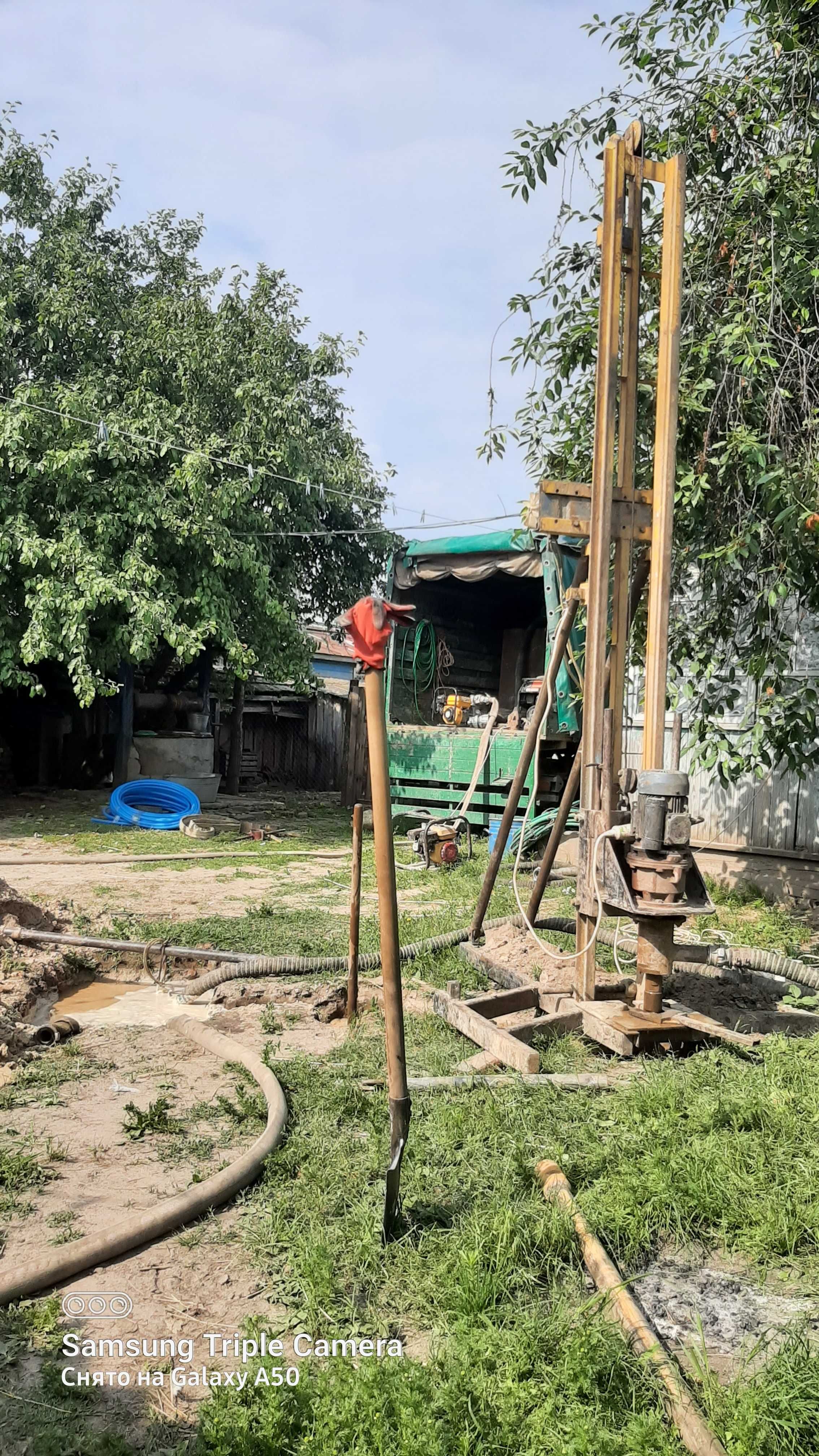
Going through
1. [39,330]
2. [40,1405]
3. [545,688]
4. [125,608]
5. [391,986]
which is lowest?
[40,1405]

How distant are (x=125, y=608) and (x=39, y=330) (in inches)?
193

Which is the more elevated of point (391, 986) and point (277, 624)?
point (277, 624)

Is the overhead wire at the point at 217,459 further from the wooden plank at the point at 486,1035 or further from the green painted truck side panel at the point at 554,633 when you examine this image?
the wooden plank at the point at 486,1035

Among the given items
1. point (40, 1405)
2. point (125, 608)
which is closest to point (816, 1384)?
A: point (40, 1405)

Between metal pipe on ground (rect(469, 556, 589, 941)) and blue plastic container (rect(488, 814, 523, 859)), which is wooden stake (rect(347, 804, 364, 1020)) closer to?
metal pipe on ground (rect(469, 556, 589, 941))

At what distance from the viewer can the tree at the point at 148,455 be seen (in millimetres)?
12211

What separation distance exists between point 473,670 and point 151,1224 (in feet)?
42.0

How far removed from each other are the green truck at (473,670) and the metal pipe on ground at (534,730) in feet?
11.3

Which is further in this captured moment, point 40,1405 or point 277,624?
point 277,624

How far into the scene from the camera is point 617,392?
5379mm

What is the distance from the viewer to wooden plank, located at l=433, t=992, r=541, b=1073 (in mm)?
4305

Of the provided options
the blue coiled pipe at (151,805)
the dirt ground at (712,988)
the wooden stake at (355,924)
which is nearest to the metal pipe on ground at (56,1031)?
the wooden stake at (355,924)

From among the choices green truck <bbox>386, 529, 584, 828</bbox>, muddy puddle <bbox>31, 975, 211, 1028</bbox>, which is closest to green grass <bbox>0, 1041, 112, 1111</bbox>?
muddy puddle <bbox>31, 975, 211, 1028</bbox>

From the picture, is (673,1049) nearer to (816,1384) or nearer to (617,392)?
(816,1384)
